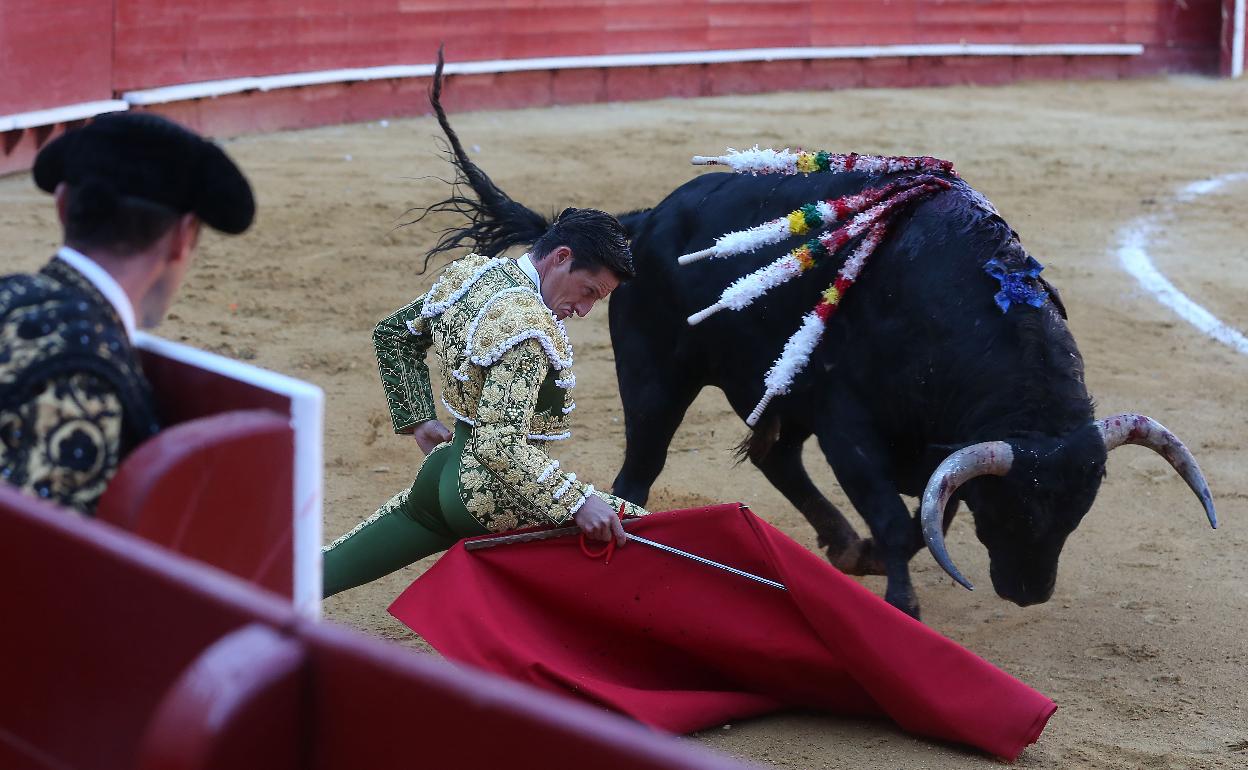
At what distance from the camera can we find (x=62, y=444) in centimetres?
167

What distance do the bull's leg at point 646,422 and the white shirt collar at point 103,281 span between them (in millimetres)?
2521

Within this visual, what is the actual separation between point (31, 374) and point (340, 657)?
0.59 metres

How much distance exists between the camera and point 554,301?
3176 millimetres

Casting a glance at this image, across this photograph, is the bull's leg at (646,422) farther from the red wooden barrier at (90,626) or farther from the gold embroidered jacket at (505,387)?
the red wooden barrier at (90,626)

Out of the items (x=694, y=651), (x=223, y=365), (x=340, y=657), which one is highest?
(x=223, y=365)

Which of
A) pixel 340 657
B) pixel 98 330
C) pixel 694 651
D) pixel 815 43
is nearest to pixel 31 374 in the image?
pixel 98 330

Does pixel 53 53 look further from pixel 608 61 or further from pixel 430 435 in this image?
pixel 430 435

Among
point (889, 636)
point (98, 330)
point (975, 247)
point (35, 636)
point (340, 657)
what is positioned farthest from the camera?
point (975, 247)

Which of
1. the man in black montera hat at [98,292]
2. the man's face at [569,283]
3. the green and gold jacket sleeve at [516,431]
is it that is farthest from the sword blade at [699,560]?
the man in black montera hat at [98,292]

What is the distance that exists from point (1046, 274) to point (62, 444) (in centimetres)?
659

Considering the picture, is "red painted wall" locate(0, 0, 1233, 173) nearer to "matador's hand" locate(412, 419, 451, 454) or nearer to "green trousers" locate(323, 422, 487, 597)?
"matador's hand" locate(412, 419, 451, 454)

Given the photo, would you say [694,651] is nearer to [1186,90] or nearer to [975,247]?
[975,247]

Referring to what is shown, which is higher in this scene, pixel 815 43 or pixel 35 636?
pixel 815 43

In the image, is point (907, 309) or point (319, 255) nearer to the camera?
point (907, 309)
